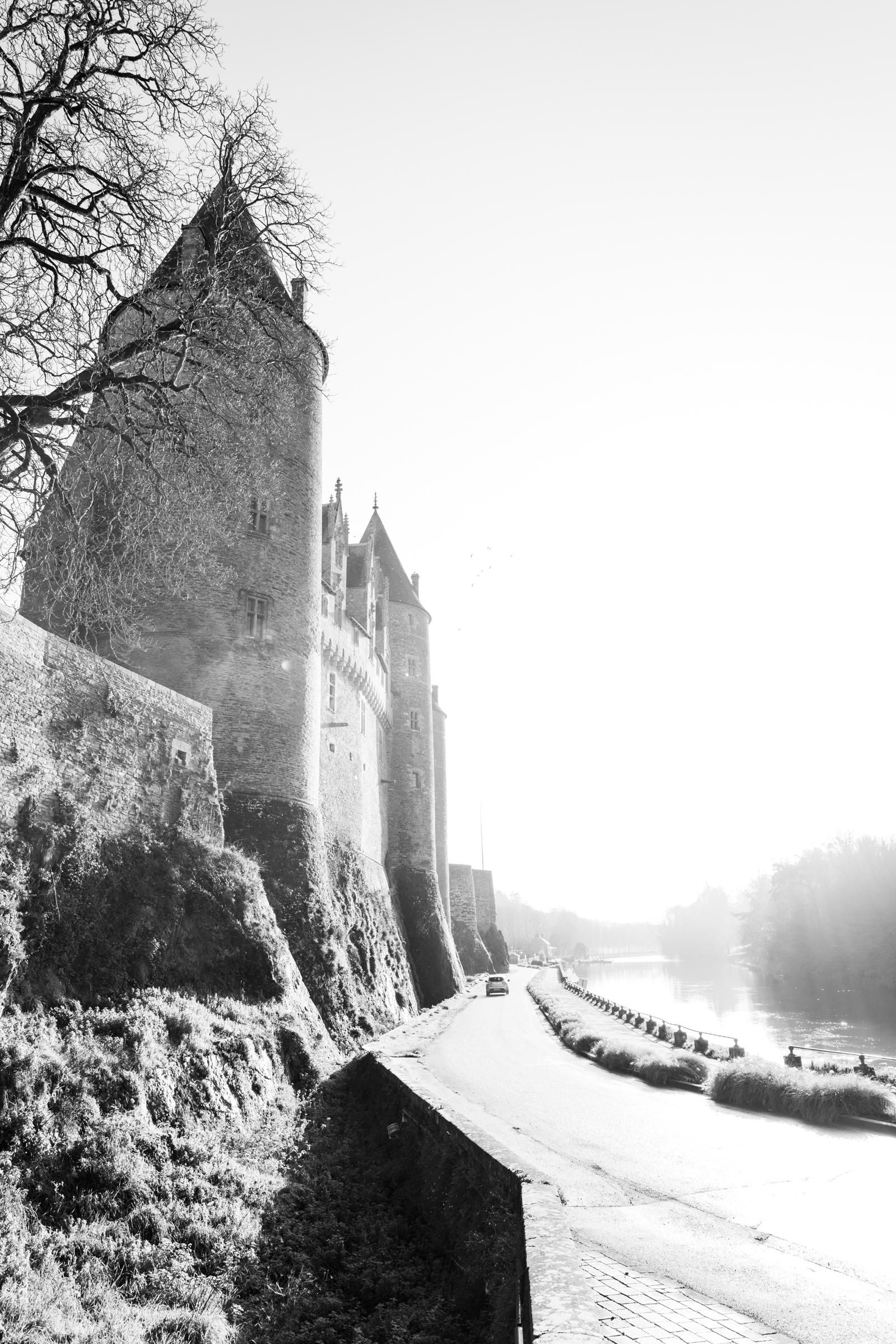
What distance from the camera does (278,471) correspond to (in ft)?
71.5

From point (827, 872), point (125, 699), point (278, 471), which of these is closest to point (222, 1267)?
point (125, 699)

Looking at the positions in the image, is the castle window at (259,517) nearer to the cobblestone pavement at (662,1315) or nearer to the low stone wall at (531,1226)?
the low stone wall at (531,1226)

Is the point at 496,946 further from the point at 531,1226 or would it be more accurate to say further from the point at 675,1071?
the point at 531,1226

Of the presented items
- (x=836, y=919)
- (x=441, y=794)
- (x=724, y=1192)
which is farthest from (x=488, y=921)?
(x=724, y=1192)

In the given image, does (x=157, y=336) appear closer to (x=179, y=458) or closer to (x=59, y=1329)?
(x=179, y=458)

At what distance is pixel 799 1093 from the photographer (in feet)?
47.3

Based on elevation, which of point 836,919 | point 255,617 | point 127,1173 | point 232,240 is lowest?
point 127,1173

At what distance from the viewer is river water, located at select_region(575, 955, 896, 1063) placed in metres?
33.2

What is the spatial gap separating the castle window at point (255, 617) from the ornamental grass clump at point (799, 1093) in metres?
13.9

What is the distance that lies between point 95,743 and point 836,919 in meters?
70.5

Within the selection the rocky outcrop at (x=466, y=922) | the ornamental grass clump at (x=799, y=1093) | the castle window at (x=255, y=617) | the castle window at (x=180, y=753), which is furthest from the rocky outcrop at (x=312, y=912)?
the rocky outcrop at (x=466, y=922)

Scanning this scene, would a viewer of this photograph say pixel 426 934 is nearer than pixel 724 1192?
No

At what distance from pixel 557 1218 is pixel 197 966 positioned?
8214mm

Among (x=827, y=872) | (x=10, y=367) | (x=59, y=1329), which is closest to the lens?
(x=59, y=1329)
